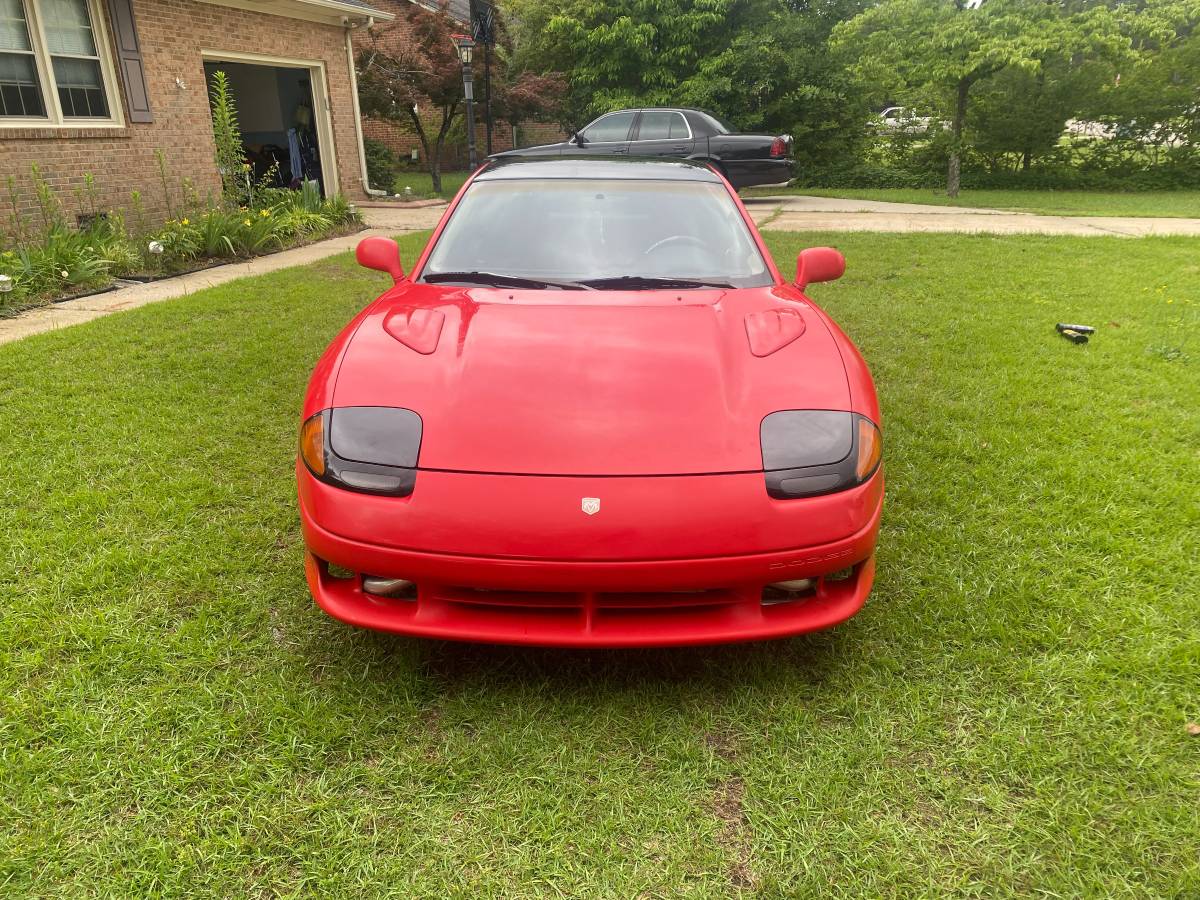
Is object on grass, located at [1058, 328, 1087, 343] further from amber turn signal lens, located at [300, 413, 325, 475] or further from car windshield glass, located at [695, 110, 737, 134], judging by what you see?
car windshield glass, located at [695, 110, 737, 134]

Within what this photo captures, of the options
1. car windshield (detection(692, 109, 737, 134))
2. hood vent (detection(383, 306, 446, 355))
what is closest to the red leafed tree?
car windshield (detection(692, 109, 737, 134))

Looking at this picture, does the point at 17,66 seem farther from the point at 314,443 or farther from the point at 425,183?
the point at 425,183

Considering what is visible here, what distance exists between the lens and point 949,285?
6863mm

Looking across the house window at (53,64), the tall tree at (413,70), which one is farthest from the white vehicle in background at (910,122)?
the house window at (53,64)

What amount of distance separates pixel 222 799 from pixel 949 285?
6753 millimetres

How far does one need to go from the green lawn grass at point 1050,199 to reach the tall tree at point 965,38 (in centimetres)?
126

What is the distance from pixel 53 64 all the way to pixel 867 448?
386 inches

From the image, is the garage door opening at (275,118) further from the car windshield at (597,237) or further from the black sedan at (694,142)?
the car windshield at (597,237)

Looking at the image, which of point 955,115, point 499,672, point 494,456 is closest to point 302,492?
point 494,456

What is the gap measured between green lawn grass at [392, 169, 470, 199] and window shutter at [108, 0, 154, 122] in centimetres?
631

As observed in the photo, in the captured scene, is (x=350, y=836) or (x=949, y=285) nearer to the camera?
(x=350, y=836)

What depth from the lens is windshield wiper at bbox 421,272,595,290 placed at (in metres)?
2.79

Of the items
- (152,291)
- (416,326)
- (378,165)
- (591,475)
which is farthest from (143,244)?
(378,165)

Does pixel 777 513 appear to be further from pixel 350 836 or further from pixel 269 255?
pixel 269 255
